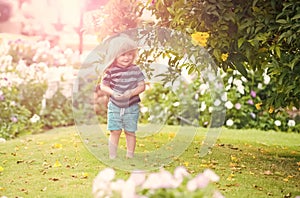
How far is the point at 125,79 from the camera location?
14.7 ft

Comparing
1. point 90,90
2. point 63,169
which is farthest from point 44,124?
point 63,169

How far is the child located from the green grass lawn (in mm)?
371

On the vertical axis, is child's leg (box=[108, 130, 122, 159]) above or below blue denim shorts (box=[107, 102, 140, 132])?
below

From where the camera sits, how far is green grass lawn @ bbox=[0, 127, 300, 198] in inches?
161

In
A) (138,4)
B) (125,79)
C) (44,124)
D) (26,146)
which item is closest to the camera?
(125,79)

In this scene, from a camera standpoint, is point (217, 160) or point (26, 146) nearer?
point (217, 160)

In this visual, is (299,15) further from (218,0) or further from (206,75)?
(206,75)

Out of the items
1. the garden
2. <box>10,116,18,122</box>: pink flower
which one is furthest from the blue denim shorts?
<box>10,116,18,122</box>: pink flower

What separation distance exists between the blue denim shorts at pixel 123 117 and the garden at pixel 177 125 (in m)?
0.26

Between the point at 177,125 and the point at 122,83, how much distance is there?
3242 mm

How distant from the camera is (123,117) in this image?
15.1 feet

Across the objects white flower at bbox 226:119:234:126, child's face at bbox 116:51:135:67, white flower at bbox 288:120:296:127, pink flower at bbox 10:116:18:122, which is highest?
child's face at bbox 116:51:135:67

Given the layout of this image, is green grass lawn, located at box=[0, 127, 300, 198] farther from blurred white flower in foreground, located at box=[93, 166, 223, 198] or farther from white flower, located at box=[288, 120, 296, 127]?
blurred white flower in foreground, located at box=[93, 166, 223, 198]

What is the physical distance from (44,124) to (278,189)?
394 centimetres
